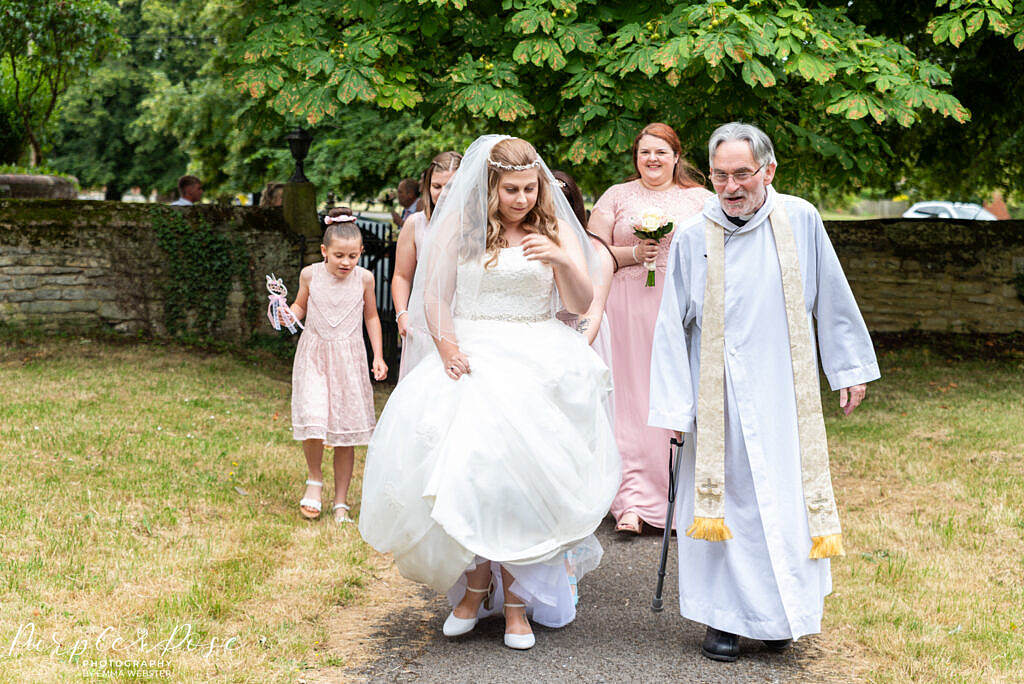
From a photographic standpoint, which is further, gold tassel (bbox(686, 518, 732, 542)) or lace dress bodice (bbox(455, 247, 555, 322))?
lace dress bodice (bbox(455, 247, 555, 322))

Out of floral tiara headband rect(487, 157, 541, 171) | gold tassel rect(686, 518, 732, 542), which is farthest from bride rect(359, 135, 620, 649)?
gold tassel rect(686, 518, 732, 542)

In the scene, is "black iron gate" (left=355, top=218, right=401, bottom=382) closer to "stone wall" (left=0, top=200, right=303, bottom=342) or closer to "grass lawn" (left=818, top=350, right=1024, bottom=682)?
"stone wall" (left=0, top=200, right=303, bottom=342)

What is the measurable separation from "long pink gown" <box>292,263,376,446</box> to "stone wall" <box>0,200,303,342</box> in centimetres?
638

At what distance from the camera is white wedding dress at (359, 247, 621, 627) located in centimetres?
423

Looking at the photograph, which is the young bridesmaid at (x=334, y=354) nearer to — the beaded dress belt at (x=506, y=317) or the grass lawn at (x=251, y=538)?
the grass lawn at (x=251, y=538)

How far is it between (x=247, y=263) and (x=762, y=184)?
9.49m

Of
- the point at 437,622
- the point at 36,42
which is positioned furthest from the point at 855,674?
the point at 36,42

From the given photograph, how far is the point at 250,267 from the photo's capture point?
12875 millimetres

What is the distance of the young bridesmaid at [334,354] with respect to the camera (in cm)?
661

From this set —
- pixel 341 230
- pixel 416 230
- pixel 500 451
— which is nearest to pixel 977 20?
pixel 416 230

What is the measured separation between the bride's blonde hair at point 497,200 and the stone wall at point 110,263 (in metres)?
8.74

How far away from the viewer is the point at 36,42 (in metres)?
13.1

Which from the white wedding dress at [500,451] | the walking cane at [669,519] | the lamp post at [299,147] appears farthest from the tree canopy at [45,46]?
the walking cane at [669,519]

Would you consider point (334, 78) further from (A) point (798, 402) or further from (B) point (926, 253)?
(B) point (926, 253)
